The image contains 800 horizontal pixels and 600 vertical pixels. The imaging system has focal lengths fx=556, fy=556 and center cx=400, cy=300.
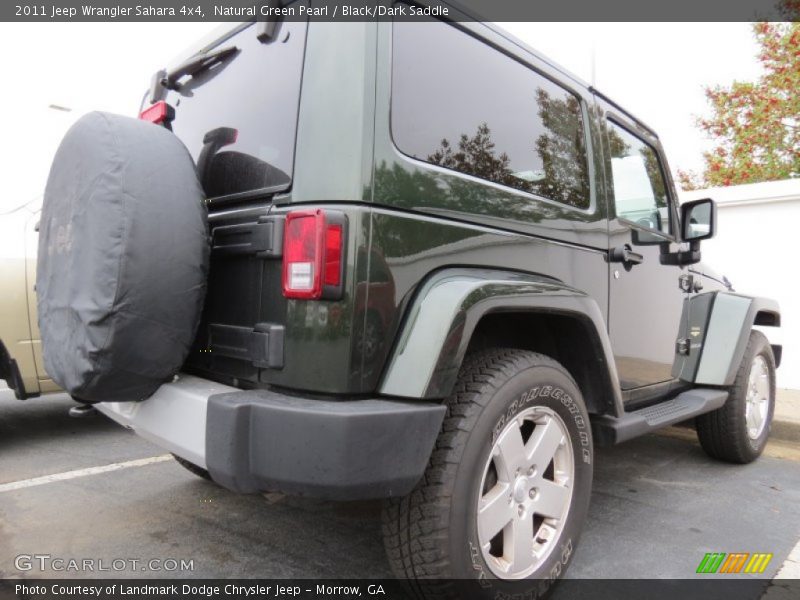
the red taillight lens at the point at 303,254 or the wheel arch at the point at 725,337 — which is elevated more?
the red taillight lens at the point at 303,254

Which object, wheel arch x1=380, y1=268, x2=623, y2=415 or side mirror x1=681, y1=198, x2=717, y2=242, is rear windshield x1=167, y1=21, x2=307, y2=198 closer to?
wheel arch x1=380, y1=268, x2=623, y2=415

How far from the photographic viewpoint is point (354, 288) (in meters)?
1.55

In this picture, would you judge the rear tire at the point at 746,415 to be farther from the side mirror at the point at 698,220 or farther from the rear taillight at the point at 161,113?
the rear taillight at the point at 161,113

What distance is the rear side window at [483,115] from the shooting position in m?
1.77

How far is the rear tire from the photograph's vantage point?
3504 millimetres

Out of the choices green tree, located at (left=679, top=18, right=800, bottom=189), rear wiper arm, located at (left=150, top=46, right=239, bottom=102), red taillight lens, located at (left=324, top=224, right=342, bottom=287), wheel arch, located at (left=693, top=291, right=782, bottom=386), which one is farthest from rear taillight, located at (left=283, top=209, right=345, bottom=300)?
green tree, located at (left=679, top=18, right=800, bottom=189)

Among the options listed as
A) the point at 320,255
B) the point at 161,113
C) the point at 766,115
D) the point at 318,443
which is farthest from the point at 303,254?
the point at 766,115

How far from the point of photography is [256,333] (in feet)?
5.58

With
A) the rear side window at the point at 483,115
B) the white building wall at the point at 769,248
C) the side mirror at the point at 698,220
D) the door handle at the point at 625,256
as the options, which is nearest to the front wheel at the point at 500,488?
the rear side window at the point at 483,115

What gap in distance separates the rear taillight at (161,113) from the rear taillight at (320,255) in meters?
1.24

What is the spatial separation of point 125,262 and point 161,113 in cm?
108

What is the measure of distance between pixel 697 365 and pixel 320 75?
2931mm

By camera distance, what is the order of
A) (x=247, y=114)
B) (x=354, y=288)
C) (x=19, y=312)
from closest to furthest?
(x=354, y=288) → (x=247, y=114) → (x=19, y=312)

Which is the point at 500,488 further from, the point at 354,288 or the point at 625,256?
the point at 625,256
